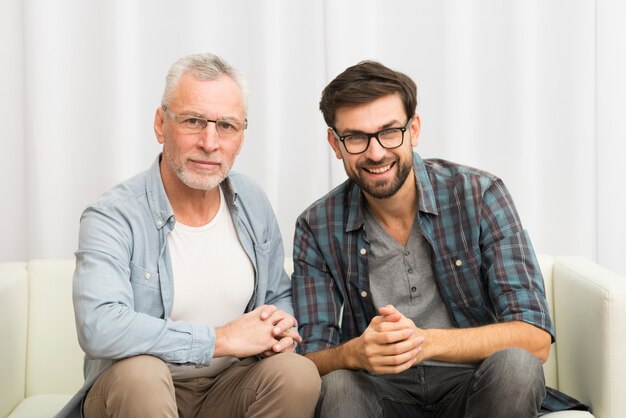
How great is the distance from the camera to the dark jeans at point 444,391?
72.6 inches

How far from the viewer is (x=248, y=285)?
216 centimetres

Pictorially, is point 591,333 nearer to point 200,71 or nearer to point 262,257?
point 262,257

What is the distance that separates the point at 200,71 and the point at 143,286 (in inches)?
22.5

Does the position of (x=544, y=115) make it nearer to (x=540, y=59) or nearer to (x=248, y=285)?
(x=540, y=59)

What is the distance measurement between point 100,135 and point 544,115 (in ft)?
5.03

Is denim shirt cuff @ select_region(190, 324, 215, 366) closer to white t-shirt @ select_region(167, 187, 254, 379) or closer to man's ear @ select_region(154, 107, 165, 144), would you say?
white t-shirt @ select_region(167, 187, 254, 379)

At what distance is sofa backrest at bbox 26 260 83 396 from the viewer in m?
2.47

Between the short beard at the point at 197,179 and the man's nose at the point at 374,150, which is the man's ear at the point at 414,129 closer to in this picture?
the man's nose at the point at 374,150

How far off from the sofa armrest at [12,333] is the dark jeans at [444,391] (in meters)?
0.94

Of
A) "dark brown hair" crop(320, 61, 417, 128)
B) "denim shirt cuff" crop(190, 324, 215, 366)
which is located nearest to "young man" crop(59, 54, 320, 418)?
"denim shirt cuff" crop(190, 324, 215, 366)

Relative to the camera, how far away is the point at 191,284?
209 centimetres

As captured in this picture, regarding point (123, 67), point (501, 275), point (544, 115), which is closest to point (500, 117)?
point (544, 115)

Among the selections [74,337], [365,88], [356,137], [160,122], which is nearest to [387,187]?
[356,137]

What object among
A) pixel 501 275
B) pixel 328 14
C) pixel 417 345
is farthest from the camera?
pixel 328 14
